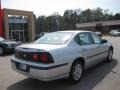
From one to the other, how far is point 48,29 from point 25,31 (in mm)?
41091

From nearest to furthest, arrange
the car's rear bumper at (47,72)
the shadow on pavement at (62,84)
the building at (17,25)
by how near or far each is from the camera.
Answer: the car's rear bumper at (47,72) → the shadow on pavement at (62,84) → the building at (17,25)

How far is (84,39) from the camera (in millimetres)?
6227

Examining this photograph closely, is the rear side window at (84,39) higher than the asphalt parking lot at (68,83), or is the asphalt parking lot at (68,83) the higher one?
the rear side window at (84,39)

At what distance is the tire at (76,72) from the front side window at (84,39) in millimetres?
738

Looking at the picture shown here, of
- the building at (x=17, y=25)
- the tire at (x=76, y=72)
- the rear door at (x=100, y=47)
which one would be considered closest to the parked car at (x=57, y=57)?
the tire at (x=76, y=72)

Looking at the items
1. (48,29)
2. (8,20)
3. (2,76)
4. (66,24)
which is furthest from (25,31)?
(66,24)

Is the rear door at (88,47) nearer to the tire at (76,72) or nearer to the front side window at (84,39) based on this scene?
the front side window at (84,39)

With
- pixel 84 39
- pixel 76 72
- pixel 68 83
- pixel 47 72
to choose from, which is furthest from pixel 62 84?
pixel 84 39

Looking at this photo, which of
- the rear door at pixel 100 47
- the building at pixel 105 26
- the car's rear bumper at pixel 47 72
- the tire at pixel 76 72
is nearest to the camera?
the car's rear bumper at pixel 47 72

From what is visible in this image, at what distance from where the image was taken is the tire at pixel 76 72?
17.4ft

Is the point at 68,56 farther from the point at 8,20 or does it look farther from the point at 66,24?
the point at 66,24

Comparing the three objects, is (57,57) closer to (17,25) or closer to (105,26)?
(17,25)

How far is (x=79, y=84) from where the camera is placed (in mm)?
5414

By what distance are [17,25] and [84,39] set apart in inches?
952
